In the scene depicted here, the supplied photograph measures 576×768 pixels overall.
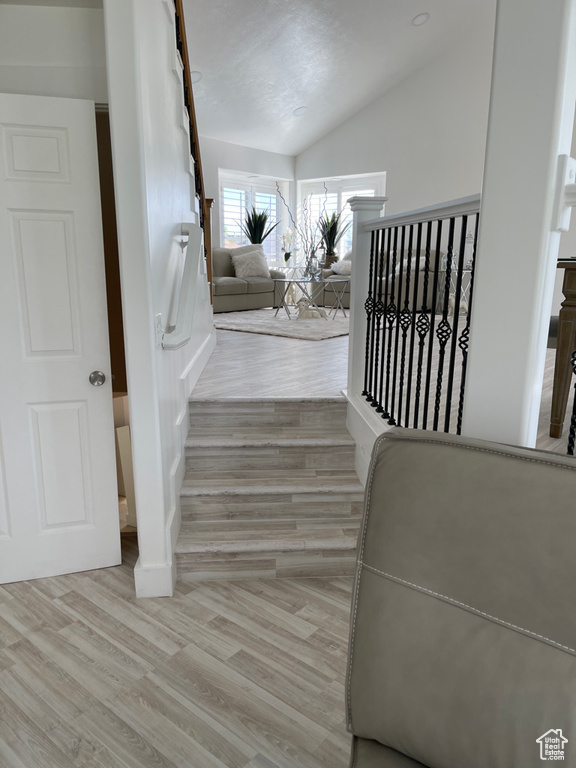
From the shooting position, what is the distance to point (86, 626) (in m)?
2.12

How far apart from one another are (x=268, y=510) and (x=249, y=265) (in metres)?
5.70

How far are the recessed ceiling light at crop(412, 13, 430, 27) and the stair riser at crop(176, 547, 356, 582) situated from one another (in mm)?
6776

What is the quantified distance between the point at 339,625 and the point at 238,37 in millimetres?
5949

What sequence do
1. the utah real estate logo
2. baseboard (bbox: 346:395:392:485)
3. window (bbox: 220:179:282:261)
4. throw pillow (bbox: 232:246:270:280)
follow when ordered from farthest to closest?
window (bbox: 220:179:282:261) → throw pillow (bbox: 232:246:270:280) → baseboard (bbox: 346:395:392:485) → the utah real estate logo

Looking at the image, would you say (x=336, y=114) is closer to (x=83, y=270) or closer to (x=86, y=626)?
(x=83, y=270)

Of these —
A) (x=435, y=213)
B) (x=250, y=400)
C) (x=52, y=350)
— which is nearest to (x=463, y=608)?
(x=435, y=213)

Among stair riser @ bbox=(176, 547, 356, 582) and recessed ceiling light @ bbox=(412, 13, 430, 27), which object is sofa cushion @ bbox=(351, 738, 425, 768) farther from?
recessed ceiling light @ bbox=(412, 13, 430, 27)

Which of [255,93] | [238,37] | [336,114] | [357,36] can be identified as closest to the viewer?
[238,37]

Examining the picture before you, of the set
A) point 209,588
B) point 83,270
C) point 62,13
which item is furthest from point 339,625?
point 62,13

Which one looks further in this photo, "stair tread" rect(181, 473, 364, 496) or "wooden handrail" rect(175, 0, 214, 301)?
"wooden handrail" rect(175, 0, 214, 301)

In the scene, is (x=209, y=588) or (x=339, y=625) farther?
(x=209, y=588)

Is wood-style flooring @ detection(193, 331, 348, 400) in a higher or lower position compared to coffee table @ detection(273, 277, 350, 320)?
lower

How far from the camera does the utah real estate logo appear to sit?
2.64 ft

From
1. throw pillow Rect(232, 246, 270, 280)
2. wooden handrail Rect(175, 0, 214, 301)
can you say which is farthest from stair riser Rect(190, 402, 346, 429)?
throw pillow Rect(232, 246, 270, 280)
